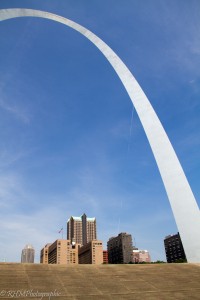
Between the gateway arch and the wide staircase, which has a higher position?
the gateway arch

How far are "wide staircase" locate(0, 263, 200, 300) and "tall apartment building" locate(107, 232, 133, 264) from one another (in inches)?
6629

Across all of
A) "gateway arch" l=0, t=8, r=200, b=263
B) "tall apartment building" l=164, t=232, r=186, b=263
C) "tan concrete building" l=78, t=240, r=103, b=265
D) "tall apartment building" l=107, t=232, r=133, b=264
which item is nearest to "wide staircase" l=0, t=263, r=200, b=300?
"gateway arch" l=0, t=8, r=200, b=263

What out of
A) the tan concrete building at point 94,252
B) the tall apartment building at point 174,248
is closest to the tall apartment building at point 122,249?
the tan concrete building at point 94,252

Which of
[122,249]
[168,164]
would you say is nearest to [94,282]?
[168,164]

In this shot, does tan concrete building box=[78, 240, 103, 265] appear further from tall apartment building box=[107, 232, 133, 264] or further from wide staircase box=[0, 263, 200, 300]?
wide staircase box=[0, 263, 200, 300]

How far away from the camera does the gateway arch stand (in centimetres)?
1939

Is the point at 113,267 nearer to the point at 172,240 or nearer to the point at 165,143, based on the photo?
the point at 165,143

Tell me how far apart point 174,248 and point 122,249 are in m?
33.5

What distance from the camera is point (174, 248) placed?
175250 millimetres

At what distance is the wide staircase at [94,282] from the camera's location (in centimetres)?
908

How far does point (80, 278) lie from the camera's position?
1117 centimetres

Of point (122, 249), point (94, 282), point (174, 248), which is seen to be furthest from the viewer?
point (122, 249)

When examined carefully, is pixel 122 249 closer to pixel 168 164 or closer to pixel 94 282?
pixel 168 164

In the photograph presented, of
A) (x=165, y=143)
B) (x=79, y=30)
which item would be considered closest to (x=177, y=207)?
(x=165, y=143)
